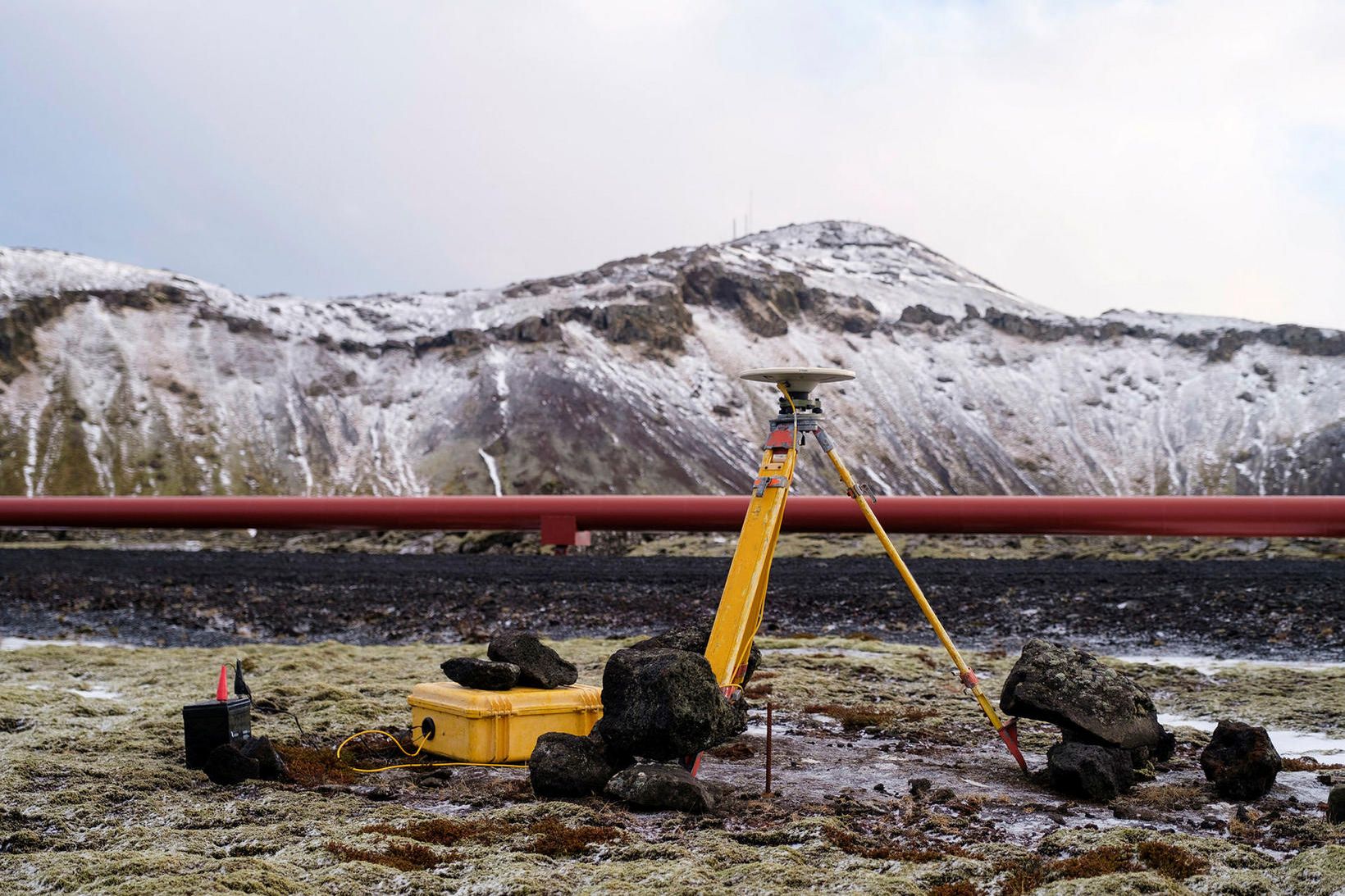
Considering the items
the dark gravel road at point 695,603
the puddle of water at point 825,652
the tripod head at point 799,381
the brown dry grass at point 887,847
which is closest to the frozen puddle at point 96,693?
the dark gravel road at point 695,603

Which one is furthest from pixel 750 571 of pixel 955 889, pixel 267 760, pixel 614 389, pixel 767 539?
A: pixel 614 389

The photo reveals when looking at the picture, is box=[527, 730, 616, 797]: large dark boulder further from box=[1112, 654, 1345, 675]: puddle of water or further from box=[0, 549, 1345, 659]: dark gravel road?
box=[0, 549, 1345, 659]: dark gravel road

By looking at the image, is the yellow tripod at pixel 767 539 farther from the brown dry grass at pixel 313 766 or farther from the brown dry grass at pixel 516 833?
the brown dry grass at pixel 313 766

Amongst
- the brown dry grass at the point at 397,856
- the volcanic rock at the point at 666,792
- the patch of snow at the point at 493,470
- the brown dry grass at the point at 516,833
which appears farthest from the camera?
the patch of snow at the point at 493,470

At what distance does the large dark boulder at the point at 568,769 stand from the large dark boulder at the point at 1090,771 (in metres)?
1.86

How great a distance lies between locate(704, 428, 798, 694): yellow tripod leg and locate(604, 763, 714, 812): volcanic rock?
0.54m

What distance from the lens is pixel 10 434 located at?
70750 mm

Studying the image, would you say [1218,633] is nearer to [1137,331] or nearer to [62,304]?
[62,304]

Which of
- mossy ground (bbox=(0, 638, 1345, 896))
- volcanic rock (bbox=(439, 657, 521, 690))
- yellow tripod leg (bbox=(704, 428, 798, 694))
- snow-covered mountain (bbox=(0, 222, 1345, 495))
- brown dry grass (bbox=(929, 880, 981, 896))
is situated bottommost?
mossy ground (bbox=(0, 638, 1345, 896))

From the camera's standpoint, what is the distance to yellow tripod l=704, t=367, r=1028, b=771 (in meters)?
4.98

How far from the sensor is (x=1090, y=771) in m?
4.69

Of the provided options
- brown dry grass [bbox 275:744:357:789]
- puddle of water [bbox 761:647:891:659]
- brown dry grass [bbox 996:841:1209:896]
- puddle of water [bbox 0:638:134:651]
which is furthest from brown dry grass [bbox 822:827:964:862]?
puddle of water [bbox 0:638:134:651]

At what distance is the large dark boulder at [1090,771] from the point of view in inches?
184

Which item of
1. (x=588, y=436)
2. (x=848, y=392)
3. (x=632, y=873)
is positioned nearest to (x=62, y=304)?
(x=588, y=436)
